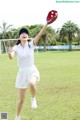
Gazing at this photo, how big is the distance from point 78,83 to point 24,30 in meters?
8.92

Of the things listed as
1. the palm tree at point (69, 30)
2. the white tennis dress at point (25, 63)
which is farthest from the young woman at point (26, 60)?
the palm tree at point (69, 30)

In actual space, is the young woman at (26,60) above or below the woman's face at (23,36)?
below

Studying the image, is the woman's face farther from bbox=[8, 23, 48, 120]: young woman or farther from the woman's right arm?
the woman's right arm

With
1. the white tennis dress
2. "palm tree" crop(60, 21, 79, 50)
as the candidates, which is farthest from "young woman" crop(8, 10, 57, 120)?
"palm tree" crop(60, 21, 79, 50)

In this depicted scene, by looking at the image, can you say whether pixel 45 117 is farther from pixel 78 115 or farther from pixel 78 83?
pixel 78 83

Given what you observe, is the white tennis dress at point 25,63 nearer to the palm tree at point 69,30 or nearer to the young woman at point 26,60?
the young woman at point 26,60

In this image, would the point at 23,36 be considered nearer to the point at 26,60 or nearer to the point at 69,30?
the point at 26,60

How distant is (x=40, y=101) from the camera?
37.3ft

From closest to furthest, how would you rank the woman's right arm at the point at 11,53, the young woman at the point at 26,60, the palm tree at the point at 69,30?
the woman's right arm at the point at 11,53
the young woman at the point at 26,60
the palm tree at the point at 69,30

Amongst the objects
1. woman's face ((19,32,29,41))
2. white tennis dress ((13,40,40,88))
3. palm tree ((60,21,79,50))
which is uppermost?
woman's face ((19,32,29,41))

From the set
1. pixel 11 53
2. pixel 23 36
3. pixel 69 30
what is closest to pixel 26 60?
pixel 11 53

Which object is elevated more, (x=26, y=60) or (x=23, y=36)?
(x=23, y=36)

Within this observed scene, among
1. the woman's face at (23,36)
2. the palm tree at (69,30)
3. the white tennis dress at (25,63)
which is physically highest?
the woman's face at (23,36)

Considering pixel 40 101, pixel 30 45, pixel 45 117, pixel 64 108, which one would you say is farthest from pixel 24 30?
pixel 40 101
